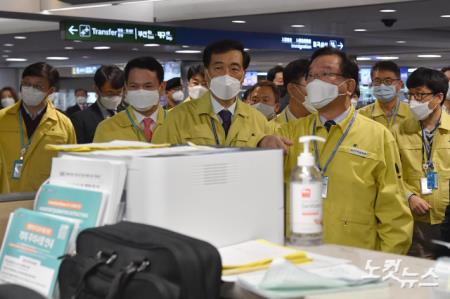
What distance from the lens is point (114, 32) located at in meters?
10.2

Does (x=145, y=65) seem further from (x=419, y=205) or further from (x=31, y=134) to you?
(x=419, y=205)

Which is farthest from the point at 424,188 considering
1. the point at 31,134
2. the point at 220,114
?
the point at 31,134

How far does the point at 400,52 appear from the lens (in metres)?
18.8

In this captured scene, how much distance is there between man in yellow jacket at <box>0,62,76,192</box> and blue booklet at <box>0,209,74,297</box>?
285 cm

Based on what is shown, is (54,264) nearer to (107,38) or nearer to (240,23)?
(107,38)

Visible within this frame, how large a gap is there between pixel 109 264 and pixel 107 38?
8.65 metres

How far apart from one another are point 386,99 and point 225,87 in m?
2.44

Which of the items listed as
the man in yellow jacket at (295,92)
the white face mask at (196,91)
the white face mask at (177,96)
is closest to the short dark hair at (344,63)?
the man in yellow jacket at (295,92)

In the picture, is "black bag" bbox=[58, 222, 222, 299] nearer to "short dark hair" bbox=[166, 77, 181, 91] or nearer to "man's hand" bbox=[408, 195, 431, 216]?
"man's hand" bbox=[408, 195, 431, 216]

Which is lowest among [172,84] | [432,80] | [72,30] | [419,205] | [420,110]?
[419,205]

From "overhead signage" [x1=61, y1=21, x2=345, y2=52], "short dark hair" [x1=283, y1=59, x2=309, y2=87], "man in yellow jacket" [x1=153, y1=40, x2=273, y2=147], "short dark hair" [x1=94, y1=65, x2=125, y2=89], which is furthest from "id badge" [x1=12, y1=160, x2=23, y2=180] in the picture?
"overhead signage" [x1=61, y1=21, x2=345, y2=52]

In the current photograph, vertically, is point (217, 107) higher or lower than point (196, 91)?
lower

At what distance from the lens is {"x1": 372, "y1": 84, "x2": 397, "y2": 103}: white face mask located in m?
6.38

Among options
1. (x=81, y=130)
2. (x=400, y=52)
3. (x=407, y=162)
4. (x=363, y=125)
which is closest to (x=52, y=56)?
(x=400, y=52)
